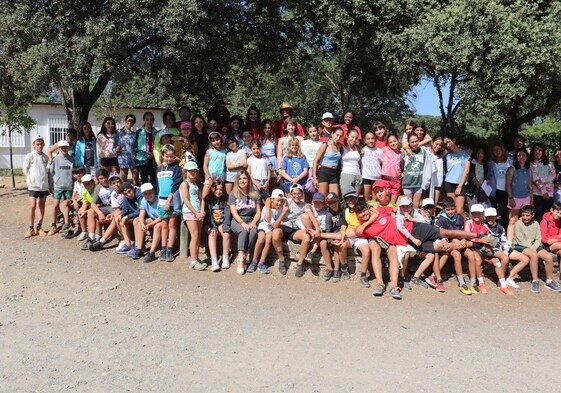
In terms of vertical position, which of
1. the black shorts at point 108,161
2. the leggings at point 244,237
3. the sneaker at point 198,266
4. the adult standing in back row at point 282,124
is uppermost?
the adult standing in back row at point 282,124

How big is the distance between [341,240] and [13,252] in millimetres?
5346

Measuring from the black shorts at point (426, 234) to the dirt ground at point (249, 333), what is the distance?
24.2 inches

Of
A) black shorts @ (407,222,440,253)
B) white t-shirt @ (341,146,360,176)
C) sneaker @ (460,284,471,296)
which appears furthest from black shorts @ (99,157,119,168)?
sneaker @ (460,284,471,296)

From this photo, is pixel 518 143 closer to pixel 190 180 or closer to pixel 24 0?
pixel 190 180

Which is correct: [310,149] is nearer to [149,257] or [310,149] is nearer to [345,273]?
[345,273]

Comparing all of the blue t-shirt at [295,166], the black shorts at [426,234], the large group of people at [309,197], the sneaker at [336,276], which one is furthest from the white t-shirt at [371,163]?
the sneaker at [336,276]

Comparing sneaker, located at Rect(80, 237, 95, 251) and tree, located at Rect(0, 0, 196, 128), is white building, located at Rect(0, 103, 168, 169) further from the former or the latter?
sneaker, located at Rect(80, 237, 95, 251)

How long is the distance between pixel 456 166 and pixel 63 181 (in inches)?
271

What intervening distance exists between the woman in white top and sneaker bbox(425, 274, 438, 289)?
174cm

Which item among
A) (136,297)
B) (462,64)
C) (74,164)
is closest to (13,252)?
(74,164)

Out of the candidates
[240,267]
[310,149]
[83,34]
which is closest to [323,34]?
[310,149]

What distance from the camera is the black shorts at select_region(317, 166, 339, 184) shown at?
7730mm

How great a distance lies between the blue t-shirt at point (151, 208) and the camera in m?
7.73

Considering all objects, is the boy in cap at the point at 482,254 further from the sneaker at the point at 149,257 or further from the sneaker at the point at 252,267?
the sneaker at the point at 149,257
